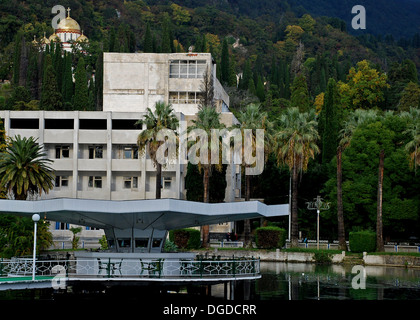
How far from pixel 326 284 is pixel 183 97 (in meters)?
58.0

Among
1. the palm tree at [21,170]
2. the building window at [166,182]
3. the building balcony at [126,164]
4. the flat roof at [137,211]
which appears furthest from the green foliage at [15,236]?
the building window at [166,182]

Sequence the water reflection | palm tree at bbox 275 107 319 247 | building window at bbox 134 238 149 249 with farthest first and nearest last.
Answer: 1. palm tree at bbox 275 107 319 247
2. the water reflection
3. building window at bbox 134 238 149 249

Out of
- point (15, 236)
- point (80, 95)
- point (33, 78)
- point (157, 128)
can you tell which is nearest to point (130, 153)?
point (157, 128)

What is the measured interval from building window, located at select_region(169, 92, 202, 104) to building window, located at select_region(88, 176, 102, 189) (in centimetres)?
1863

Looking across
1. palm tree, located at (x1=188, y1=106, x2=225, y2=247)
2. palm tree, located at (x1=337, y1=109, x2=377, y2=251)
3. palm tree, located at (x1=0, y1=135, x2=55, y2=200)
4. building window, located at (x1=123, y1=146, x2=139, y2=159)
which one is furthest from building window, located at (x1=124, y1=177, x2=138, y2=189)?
palm tree, located at (x1=337, y1=109, x2=377, y2=251)

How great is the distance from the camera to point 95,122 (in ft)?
323

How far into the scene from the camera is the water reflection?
164ft

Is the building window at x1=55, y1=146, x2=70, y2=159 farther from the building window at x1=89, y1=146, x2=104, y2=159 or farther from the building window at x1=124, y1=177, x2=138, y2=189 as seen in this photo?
the building window at x1=124, y1=177, x2=138, y2=189

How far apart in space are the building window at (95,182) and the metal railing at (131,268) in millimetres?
51792

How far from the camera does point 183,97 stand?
110 m

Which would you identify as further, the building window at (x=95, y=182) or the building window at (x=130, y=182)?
the building window at (x=130, y=182)

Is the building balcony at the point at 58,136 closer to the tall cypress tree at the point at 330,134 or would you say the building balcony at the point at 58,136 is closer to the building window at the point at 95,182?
the building window at the point at 95,182

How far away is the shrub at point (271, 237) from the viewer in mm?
80812

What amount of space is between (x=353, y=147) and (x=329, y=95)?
15.7m
